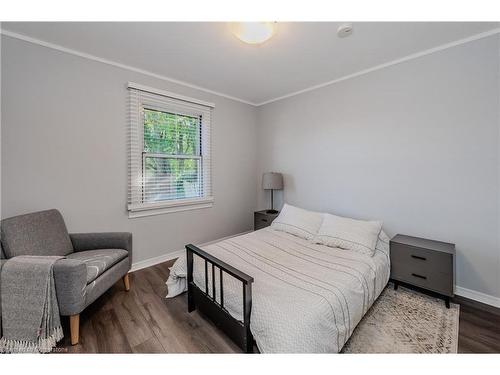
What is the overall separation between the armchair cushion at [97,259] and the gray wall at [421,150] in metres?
2.64

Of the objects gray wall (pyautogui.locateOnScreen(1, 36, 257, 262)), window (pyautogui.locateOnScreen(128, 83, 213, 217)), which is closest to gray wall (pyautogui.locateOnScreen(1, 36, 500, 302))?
gray wall (pyautogui.locateOnScreen(1, 36, 257, 262))

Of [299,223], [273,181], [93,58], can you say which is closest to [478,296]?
[299,223]

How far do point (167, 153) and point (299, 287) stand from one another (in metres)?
2.44

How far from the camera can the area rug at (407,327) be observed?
1.51m

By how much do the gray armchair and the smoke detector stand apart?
2.85 metres

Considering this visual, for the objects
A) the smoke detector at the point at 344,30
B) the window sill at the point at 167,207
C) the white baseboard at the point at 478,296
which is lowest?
the white baseboard at the point at 478,296

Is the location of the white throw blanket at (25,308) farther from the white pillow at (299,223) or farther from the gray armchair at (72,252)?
the white pillow at (299,223)

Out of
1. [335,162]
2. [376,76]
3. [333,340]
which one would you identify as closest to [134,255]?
[333,340]

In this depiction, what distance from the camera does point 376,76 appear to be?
2598mm

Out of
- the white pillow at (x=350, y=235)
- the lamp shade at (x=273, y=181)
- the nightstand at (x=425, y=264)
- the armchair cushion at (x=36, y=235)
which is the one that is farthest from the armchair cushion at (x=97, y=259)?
the nightstand at (x=425, y=264)

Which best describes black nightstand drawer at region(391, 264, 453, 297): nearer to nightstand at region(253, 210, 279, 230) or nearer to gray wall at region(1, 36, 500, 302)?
gray wall at region(1, 36, 500, 302)

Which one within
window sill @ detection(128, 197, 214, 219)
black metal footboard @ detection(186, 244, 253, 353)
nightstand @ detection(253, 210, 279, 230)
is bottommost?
black metal footboard @ detection(186, 244, 253, 353)

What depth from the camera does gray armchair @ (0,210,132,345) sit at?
4.91 ft
